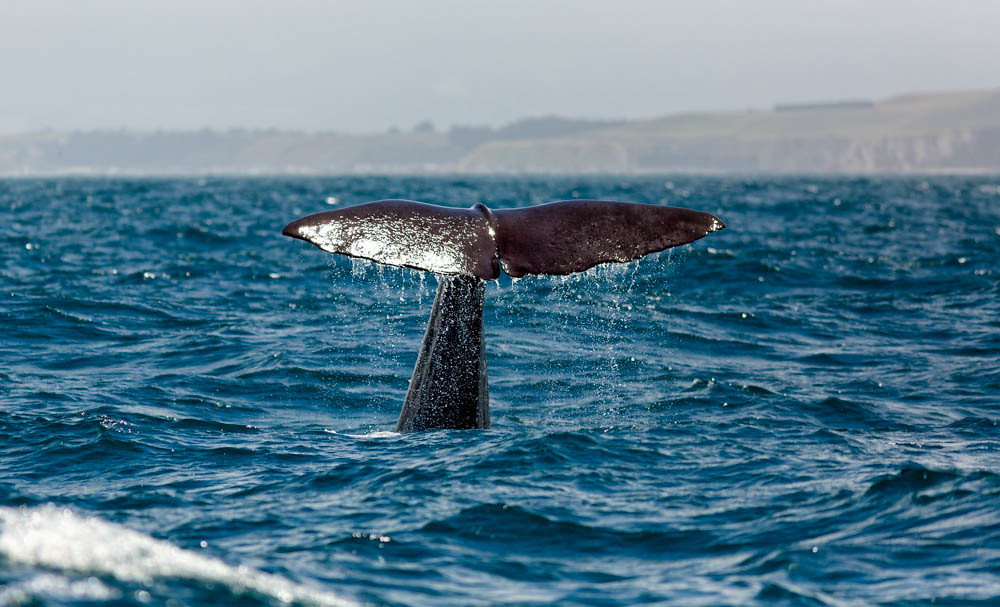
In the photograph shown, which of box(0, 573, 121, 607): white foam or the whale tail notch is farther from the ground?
the whale tail notch

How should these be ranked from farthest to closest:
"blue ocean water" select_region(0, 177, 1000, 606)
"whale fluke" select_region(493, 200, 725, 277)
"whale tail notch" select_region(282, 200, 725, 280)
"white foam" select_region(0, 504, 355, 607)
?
"whale fluke" select_region(493, 200, 725, 277)
"whale tail notch" select_region(282, 200, 725, 280)
"blue ocean water" select_region(0, 177, 1000, 606)
"white foam" select_region(0, 504, 355, 607)

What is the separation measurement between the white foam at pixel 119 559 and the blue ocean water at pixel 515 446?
0.9 inches

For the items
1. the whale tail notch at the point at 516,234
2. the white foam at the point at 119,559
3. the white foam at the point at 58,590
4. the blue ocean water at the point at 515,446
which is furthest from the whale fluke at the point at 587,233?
the white foam at the point at 58,590

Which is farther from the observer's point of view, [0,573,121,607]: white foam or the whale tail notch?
the whale tail notch

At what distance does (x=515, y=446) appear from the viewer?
9875 millimetres

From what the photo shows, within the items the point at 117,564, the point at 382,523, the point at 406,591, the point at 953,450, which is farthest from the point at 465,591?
the point at 953,450

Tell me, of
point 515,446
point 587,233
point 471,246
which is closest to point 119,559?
point 471,246

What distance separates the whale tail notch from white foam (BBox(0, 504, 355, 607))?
2.76m

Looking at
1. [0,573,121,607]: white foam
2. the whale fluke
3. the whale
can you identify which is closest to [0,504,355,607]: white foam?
A: [0,573,121,607]: white foam

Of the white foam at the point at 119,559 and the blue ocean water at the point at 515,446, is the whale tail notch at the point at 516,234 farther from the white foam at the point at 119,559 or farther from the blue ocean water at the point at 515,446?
the white foam at the point at 119,559

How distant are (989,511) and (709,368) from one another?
6.56 meters

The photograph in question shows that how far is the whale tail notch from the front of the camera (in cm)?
884

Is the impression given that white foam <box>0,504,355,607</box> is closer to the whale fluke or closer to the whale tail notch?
the whale tail notch

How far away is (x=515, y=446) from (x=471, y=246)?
1.84 m
